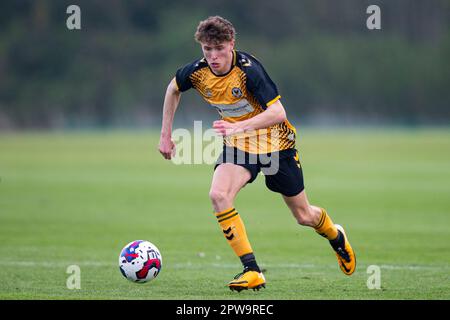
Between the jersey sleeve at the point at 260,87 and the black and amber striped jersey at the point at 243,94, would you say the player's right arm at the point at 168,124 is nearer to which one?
the black and amber striped jersey at the point at 243,94

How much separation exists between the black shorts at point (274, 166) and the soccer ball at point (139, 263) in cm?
108

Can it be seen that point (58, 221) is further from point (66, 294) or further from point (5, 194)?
point (66, 294)

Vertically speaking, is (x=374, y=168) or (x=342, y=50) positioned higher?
(x=342, y=50)

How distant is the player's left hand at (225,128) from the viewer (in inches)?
336

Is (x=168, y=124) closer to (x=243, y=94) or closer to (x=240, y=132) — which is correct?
(x=243, y=94)

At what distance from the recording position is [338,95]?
76.6m

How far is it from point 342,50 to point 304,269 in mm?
68560

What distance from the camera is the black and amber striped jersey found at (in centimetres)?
899

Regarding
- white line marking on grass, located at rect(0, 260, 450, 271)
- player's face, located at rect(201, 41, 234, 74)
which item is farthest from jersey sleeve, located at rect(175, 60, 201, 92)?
white line marking on grass, located at rect(0, 260, 450, 271)

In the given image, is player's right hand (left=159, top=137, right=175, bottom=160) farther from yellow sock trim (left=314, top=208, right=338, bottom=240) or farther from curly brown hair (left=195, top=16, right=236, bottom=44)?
yellow sock trim (left=314, top=208, right=338, bottom=240)

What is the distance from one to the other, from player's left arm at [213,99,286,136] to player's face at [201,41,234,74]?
0.61 m

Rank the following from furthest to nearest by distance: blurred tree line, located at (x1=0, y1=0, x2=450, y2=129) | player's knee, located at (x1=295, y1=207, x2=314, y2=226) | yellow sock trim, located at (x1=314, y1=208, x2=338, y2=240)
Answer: blurred tree line, located at (x1=0, y1=0, x2=450, y2=129), yellow sock trim, located at (x1=314, y1=208, x2=338, y2=240), player's knee, located at (x1=295, y1=207, x2=314, y2=226)

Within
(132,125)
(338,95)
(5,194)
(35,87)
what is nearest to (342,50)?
(338,95)

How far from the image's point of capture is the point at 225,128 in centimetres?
855
